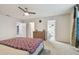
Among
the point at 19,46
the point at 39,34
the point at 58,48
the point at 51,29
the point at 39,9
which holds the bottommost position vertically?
the point at 58,48

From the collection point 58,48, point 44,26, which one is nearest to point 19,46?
point 44,26

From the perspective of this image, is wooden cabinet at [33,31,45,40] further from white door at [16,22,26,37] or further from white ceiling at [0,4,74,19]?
white ceiling at [0,4,74,19]

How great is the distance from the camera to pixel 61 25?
208cm

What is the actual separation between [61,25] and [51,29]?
0.83ft

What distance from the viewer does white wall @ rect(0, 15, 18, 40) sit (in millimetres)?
1850

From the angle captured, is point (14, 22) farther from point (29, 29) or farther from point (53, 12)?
point (53, 12)

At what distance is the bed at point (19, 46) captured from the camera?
5.16ft

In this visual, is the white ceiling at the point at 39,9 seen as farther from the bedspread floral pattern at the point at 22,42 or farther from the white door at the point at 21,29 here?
the bedspread floral pattern at the point at 22,42

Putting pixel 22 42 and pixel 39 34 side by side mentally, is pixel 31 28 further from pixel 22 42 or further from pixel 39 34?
pixel 22 42

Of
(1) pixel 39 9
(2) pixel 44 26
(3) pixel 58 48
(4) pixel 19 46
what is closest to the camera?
(4) pixel 19 46

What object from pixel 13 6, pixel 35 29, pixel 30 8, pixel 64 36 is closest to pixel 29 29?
pixel 35 29

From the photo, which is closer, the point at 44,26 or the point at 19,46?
the point at 19,46

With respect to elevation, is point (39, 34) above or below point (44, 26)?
below

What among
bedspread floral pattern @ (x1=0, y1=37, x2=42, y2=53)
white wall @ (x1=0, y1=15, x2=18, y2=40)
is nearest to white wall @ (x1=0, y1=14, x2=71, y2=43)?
white wall @ (x1=0, y1=15, x2=18, y2=40)
